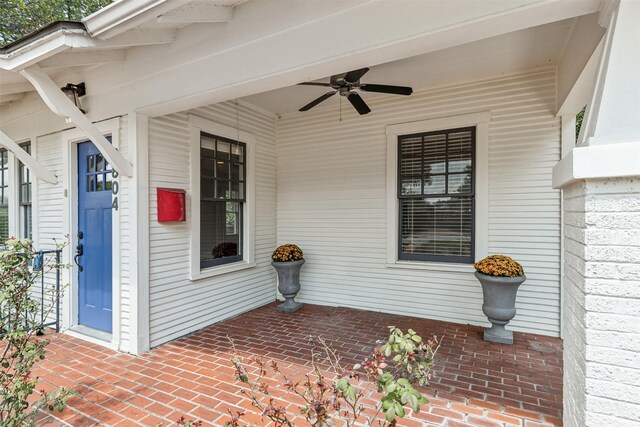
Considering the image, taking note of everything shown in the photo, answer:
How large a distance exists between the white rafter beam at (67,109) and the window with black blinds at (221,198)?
102cm

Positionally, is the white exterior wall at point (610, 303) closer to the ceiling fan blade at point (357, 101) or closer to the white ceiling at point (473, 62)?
the white ceiling at point (473, 62)

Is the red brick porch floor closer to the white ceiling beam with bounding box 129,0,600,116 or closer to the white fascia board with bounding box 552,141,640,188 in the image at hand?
the white fascia board with bounding box 552,141,640,188

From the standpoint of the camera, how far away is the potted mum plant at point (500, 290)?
3.45 m

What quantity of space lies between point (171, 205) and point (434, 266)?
330 cm

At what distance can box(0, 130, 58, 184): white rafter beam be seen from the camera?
379 centimetres

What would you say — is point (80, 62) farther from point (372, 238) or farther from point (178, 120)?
point (372, 238)

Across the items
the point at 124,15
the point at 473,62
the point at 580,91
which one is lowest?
the point at 580,91

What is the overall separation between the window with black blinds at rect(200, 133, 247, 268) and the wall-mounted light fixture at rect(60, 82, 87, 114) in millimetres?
1342

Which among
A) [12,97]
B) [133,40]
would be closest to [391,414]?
[133,40]

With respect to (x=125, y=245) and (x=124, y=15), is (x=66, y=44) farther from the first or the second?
(x=125, y=245)

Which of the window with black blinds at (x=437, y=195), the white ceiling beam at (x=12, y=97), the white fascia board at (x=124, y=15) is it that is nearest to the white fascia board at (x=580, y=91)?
the window with black blinds at (x=437, y=195)

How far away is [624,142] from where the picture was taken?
4.64 feet

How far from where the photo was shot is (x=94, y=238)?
12.4 feet

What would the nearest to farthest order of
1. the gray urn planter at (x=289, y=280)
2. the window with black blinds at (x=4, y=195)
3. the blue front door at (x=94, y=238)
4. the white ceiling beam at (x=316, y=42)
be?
1. the white ceiling beam at (x=316, y=42)
2. the blue front door at (x=94, y=238)
3. the gray urn planter at (x=289, y=280)
4. the window with black blinds at (x=4, y=195)
